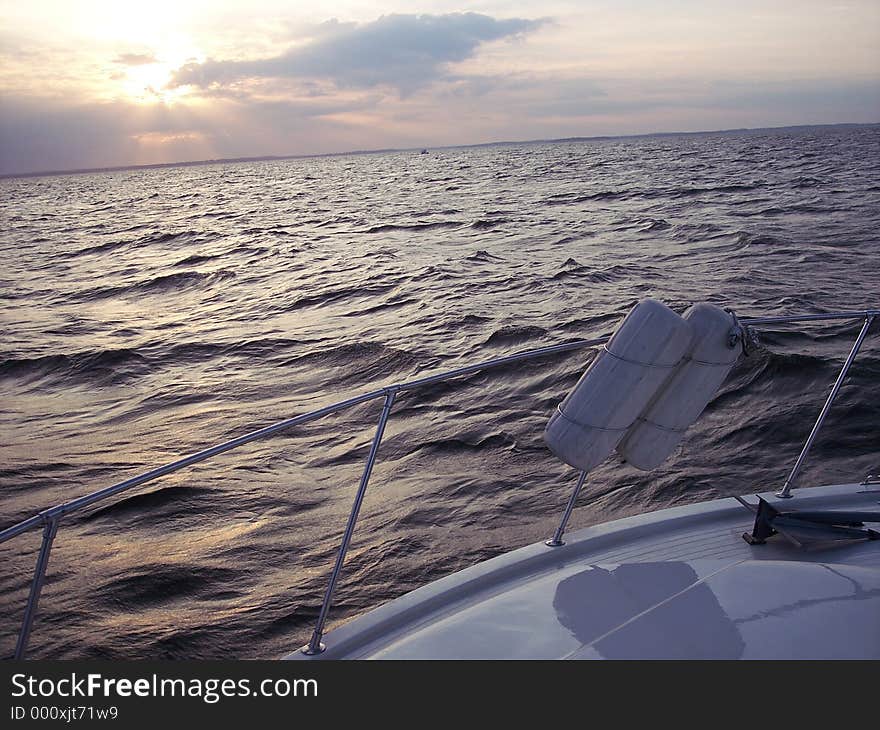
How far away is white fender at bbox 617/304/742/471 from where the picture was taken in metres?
2.65

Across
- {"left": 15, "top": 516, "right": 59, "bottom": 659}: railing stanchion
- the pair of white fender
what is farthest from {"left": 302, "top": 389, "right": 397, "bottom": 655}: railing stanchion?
{"left": 15, "top": 516, "right": 59, "bottom": 659}: railing stanchion

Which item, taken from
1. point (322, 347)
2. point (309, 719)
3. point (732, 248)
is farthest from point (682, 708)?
point (732, 248)

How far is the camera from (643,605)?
2193mm

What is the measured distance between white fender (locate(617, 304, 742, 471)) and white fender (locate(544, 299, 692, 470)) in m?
0.06

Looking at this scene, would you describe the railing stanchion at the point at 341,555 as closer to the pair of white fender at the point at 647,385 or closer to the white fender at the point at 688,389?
the pair of white fender at the point at 647,385

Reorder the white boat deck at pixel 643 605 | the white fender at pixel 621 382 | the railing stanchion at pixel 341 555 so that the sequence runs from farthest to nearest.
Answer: the white fender at pixel 621 382, the railing stanchion at pixel 341 555, the white boat deck at pixel 643 605

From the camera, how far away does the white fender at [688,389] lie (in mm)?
2652

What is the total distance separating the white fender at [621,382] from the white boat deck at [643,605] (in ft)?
1.32

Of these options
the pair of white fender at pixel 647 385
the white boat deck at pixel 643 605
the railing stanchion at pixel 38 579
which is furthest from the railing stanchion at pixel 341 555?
the railing stanchion at pixel 38 579

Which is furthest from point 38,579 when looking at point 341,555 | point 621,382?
point 621,382

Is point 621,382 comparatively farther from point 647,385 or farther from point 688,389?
point 688,389

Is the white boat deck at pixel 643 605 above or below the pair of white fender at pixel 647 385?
below

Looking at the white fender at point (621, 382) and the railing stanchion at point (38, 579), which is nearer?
the railing stanchion at point (38, 579)

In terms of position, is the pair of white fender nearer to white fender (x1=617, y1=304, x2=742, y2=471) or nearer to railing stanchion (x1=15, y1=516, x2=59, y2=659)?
white fender (x1=617, y1=304, x2=742, y2=471)
